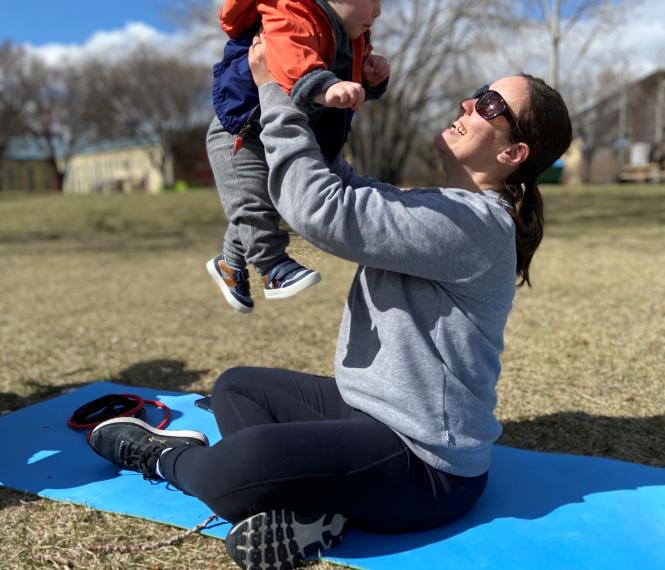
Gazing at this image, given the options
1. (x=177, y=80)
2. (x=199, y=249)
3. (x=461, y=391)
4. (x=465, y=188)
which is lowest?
(x=199, y=249)

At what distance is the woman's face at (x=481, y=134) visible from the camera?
6.29 ft

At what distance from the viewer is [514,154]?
1.95 metres

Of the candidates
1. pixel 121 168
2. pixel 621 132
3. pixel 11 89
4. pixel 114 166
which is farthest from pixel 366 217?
pixel 114 166

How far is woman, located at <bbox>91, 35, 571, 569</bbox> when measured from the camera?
1.77 metres

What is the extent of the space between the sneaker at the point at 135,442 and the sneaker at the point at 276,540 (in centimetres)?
59

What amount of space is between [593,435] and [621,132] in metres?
48.1

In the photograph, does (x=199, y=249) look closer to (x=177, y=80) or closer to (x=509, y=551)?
(x=509, y=551)

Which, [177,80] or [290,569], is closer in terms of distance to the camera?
[290,569]

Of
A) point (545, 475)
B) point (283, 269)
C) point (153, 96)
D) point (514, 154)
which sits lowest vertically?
point (545, 475)

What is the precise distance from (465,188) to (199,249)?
10276 mm

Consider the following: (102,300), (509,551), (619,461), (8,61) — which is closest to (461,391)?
(509,551)

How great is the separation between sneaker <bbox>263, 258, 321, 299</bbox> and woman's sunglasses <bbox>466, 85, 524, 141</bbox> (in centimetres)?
75

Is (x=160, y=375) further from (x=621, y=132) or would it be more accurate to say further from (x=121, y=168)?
(x=121, y=168)

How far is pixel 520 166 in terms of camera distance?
198 cm
